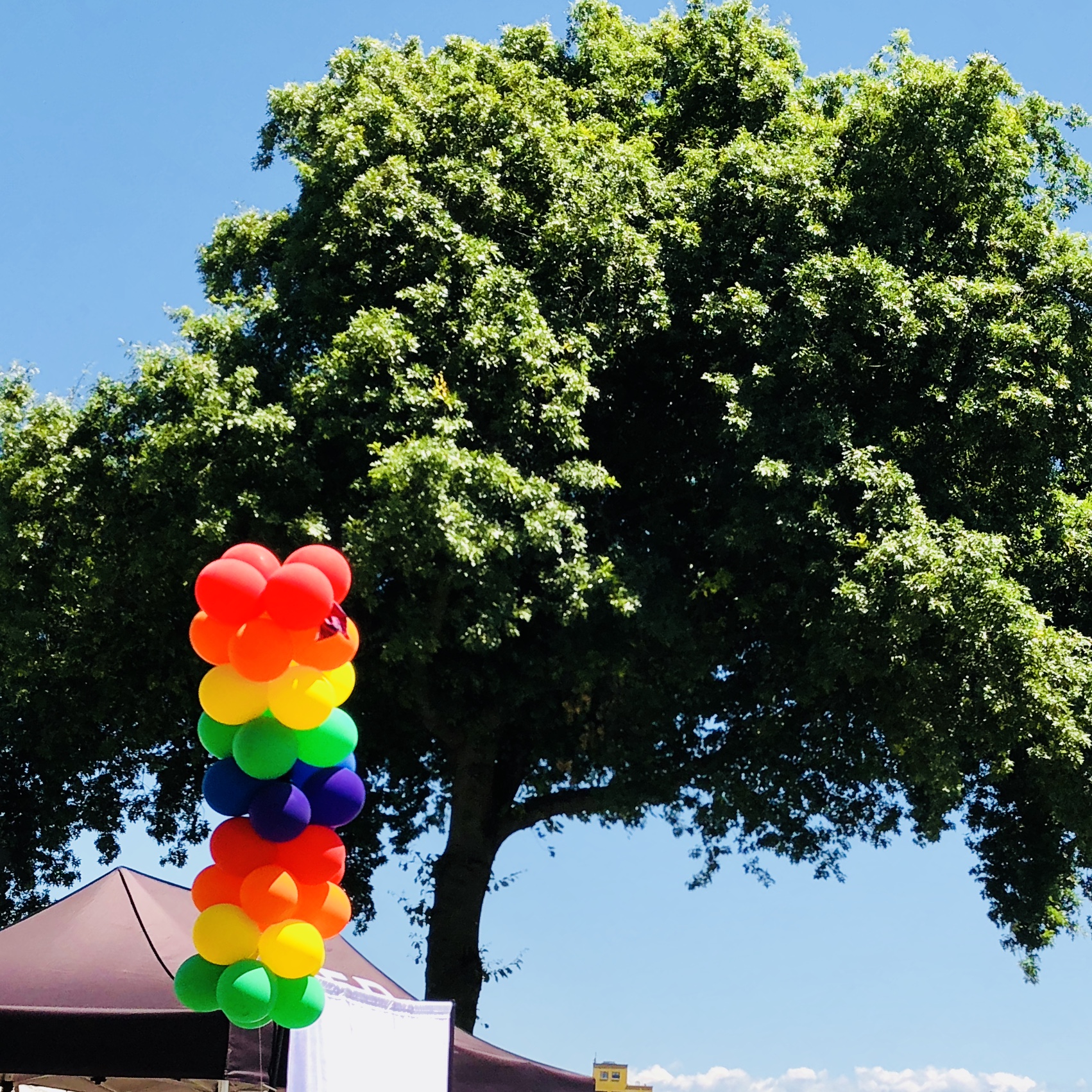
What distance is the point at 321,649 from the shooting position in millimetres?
6629

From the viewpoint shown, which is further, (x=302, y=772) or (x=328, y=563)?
(x=302, y=772)

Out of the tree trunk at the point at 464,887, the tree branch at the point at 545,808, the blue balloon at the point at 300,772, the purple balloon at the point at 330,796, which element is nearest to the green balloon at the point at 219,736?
the blue balloon at the point at 300,772

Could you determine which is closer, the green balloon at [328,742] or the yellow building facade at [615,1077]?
the green balloon at [328,742]

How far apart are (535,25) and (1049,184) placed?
21.7 ft

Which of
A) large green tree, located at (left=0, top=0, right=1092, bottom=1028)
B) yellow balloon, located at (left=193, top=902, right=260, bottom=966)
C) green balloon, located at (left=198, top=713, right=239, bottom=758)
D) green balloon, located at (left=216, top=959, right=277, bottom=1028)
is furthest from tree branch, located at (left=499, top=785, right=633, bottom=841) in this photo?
green balloon, located at (left=216, top=959, right=277, bottom=1028)

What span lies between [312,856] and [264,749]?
62 centimetres

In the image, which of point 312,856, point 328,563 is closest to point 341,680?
point 328,563

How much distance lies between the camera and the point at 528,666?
1386 centimetres

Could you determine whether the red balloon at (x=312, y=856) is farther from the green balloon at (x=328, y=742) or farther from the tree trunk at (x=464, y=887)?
the tree trunk at (x=464, y=887)

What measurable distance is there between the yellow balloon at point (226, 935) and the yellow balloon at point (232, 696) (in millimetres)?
965

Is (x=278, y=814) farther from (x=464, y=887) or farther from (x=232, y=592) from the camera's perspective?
(x=464, y=887)

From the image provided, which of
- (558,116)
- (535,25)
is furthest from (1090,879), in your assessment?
(535,25)

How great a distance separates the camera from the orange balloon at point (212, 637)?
6.67 metres

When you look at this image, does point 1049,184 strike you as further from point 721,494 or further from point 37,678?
point 37,678
